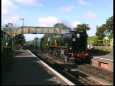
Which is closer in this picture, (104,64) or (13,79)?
(13,79)

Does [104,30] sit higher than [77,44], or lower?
higher

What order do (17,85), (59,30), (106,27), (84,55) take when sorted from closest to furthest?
1. (17,85)
2. (84,55)
3. (59,30)
4. (106,27)

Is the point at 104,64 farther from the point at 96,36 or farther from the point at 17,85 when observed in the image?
the point at 96,36

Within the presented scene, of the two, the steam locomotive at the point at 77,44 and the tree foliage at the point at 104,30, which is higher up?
the tree foliage at the point at 104,30

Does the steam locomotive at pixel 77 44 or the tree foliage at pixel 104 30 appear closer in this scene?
the steam locomotive at pixel 77 44

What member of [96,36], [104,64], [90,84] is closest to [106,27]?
[96,36]

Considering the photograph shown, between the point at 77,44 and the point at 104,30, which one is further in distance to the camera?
the point at 104,30

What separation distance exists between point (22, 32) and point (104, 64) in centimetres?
5818

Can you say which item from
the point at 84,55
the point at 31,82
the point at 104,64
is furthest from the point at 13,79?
the point at 84,55

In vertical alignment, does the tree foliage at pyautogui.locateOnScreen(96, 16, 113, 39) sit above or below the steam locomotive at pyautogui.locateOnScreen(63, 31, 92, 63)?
above

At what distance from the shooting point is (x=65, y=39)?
39.0 metres

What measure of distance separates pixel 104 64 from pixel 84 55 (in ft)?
20.7

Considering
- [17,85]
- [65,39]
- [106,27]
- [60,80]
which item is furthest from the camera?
[106,27]

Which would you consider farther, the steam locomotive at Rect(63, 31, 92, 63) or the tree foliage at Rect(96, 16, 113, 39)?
the tree foliage at Rect(96, 16, 113, 39)
